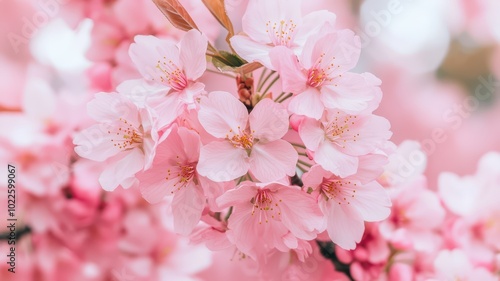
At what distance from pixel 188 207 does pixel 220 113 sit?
72 millimetres

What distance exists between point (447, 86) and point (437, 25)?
0.11m

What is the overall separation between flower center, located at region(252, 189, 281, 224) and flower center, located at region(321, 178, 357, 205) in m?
0.04

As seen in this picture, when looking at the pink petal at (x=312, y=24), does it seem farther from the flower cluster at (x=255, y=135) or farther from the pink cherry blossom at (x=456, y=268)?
the pink cherry blossom at (x=456, y=268)

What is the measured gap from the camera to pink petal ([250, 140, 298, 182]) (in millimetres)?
376

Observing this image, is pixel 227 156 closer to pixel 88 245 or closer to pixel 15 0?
pixel 88 245


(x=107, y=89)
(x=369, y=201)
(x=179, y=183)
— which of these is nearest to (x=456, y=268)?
(x=369, y=201)

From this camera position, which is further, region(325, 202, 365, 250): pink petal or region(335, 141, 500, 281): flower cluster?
region(335, 141, 500, 281): flower cluster

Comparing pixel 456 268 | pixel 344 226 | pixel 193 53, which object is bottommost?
pixel 456 268

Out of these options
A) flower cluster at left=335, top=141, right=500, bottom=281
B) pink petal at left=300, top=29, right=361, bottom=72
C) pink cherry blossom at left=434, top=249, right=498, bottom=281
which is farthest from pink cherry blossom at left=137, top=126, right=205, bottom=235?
pink cherry blossom at left=434, top=249, right=498, bottom=281

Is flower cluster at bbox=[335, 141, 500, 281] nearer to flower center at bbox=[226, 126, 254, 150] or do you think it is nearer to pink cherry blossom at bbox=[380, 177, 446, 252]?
pink cherry blossom at bbox=[380, 177, 446, 252]

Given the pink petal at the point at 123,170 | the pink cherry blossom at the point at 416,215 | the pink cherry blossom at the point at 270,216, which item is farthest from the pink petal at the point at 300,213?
the pink cherry blossom at the point at 416,215

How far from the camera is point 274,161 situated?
0.38 meters

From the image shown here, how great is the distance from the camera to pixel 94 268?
75cm

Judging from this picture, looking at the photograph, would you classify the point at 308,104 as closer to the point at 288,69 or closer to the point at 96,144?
the point at 288,69
